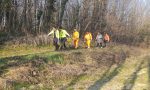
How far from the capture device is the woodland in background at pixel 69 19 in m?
40.2

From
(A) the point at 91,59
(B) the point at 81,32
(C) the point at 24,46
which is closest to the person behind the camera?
(A) the point at 91,59

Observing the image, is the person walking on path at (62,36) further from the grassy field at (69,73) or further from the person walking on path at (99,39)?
the person walking on path at (99,39)

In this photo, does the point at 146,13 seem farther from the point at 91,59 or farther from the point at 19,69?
the point at 19,69

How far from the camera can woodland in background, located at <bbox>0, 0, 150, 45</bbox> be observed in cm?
4025

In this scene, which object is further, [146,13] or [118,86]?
[146,13]

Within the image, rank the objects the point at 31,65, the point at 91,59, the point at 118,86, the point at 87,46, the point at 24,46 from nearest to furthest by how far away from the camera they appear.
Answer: the point at 118,86 → the point at 31,65 → the point at 91,59 → the point at 24,46 → the point at 87,46

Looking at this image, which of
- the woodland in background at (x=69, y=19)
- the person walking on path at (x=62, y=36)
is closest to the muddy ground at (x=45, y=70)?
the person walking on path at (x=62, y=36)

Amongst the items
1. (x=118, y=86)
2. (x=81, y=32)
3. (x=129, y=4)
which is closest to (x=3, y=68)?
(x=118, y=86)

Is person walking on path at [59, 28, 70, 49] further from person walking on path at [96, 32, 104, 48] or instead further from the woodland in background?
person walking on path at [96, 32, 104, 48]

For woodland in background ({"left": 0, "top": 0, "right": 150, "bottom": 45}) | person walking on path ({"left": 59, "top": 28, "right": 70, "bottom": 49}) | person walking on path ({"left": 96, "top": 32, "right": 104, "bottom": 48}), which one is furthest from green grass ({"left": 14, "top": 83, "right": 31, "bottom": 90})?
person walking on path ({"left": 96, "top": 32, "right": 104, "bottom": 48})

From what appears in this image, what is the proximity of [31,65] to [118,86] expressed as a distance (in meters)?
5.15

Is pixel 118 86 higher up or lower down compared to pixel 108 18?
lower down

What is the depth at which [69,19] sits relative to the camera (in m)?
48.9

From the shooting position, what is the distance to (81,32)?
47688mm
